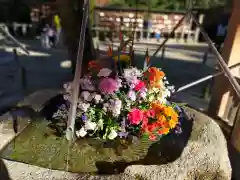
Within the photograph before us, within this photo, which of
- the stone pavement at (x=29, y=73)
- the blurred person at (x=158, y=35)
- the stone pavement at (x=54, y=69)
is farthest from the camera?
the blurred person at (x=158, y=35)

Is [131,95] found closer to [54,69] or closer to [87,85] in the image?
[87,85]

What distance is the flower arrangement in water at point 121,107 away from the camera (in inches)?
86.7

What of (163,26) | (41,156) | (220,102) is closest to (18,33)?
(163,26)

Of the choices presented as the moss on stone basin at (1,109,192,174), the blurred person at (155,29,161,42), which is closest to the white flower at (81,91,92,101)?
the moss on stone basin at (1,109,192,174)

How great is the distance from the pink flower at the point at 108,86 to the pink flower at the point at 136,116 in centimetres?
23

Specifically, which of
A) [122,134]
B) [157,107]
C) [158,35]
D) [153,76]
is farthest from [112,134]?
[158,35]

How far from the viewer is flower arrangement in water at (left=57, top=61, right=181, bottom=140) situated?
2.20 meters

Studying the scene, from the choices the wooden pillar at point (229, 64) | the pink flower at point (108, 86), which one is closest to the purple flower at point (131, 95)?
the pink flower at point (108, 86)

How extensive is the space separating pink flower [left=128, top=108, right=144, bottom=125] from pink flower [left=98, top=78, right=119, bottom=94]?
227 mm

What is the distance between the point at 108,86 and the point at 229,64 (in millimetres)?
2462

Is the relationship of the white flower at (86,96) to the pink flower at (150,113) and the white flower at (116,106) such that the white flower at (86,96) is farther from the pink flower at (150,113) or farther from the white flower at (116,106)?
the pink flower at (150,113)

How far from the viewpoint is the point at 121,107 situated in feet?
7.33

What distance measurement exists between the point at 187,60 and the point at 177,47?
2.65m

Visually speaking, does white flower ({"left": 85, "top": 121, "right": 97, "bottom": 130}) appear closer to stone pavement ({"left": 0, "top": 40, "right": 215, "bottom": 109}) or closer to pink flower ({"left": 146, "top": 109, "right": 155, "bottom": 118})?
pink flower ({"left": 146, "top": 109, "right": 155, "bottom": 118})
